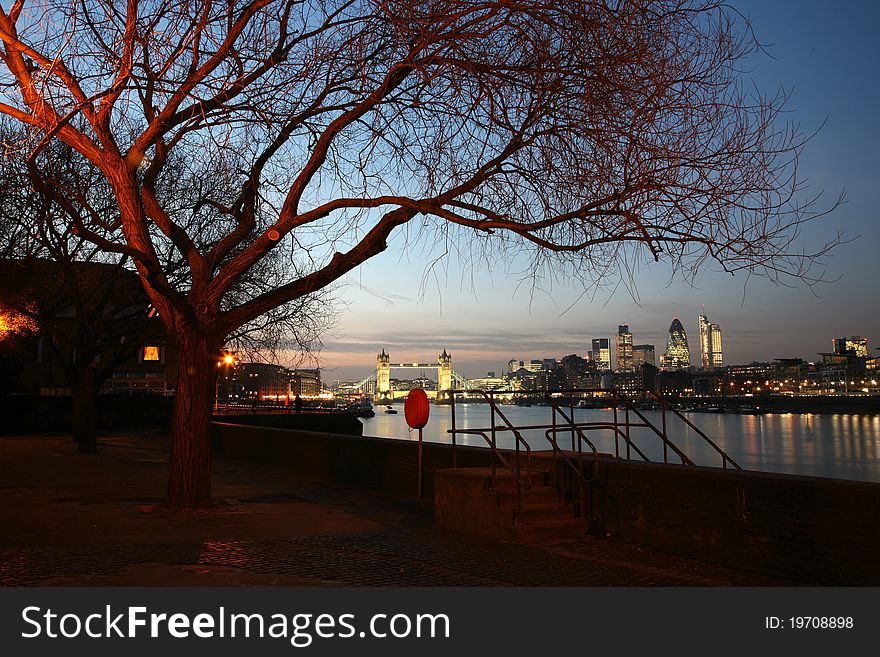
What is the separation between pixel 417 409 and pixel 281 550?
4348 mm

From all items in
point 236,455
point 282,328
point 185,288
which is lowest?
point 236,455

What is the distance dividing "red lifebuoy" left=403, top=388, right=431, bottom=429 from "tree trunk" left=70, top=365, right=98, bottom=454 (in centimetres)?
1553

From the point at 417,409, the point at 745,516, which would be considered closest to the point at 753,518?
the point at 745,516

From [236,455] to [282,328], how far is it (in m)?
6.21

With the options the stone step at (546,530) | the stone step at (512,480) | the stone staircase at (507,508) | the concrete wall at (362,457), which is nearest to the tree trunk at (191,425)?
the stone staircase at (507,508)

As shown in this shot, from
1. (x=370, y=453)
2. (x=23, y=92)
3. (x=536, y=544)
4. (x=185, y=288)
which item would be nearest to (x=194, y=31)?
(x=23, y=92)

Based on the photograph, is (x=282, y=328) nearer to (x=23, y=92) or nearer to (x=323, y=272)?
(x=323, y=272)

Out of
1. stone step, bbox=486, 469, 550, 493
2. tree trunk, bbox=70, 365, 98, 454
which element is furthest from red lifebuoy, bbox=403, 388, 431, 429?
tree trunk, bbox=70, 365, 98, 454

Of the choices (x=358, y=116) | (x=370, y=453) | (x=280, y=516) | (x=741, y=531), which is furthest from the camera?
(x=370, y=453)

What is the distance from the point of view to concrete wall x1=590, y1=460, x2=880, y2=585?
7016 mm

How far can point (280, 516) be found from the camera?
1193cm

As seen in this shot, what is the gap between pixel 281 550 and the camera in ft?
29.3

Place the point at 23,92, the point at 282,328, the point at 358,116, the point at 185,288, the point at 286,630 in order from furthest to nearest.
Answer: the point at 185,288, the point at 282,328, the point at 358,116, the point at 23,92, the point at 286,630

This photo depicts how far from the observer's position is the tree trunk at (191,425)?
1157cm
